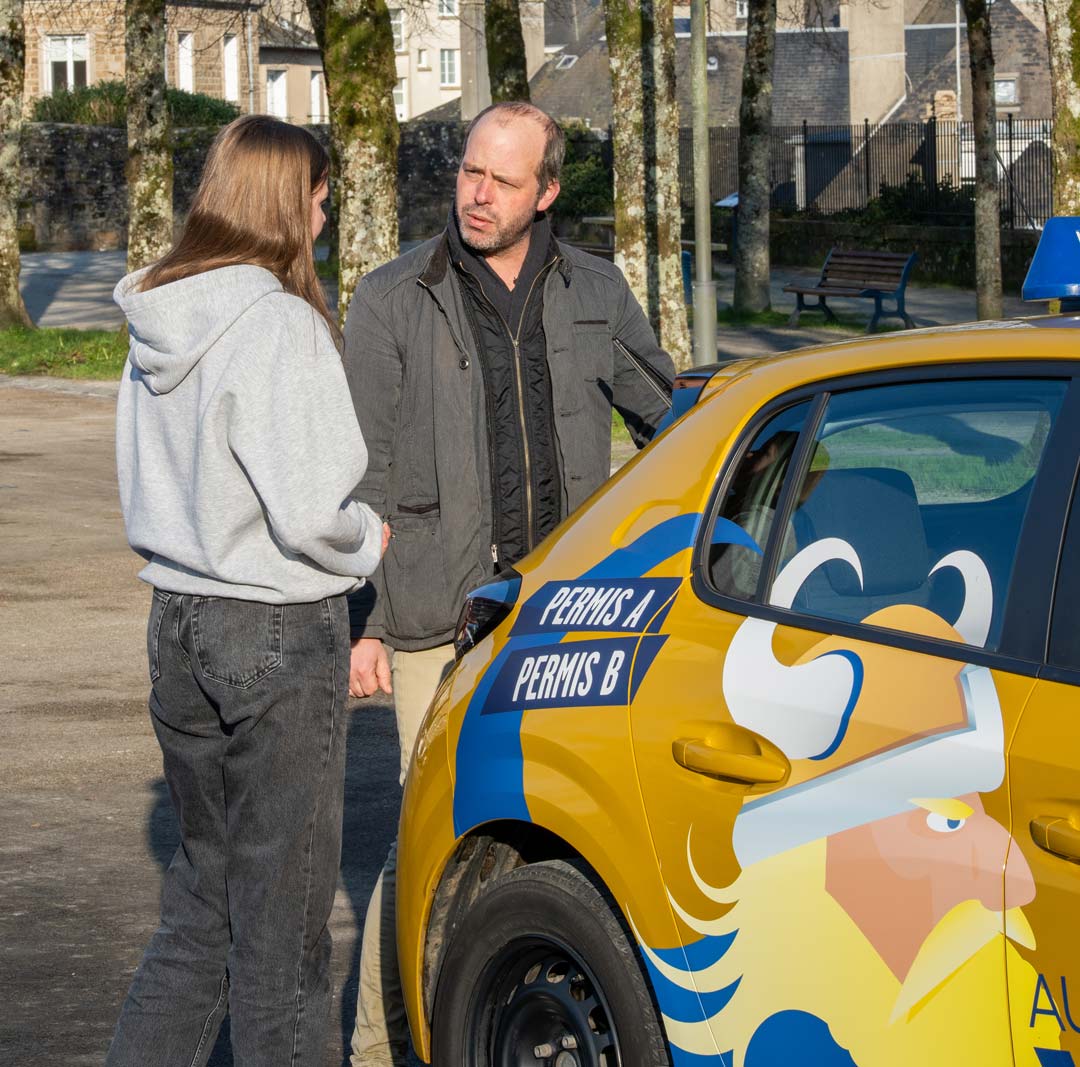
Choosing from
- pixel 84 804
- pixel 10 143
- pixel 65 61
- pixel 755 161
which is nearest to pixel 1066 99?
pixel 84 804

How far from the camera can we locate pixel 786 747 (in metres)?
2.77

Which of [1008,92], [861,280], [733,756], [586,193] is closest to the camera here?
[733,756]

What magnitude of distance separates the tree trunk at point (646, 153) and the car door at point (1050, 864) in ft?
48.2

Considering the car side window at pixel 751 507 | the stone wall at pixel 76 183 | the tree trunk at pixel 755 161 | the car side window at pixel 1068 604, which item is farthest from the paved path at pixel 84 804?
the stone wall at pixel 76 183

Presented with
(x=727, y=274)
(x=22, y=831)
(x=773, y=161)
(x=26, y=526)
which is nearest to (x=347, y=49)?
(x=26, y=526)

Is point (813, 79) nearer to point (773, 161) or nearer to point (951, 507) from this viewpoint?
point (773, 161)

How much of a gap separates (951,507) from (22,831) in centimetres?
402

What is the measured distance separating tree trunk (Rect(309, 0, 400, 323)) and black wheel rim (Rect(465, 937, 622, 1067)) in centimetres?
1177

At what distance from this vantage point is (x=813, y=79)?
66438 mm

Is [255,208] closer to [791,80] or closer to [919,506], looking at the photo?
[919,506]

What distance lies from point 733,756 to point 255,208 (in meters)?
1.27

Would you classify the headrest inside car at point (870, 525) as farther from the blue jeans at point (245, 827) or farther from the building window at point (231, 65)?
the building window at point (231, 65)

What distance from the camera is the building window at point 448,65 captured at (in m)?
86.3

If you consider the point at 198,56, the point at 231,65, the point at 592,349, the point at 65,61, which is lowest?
the point at 592,349
